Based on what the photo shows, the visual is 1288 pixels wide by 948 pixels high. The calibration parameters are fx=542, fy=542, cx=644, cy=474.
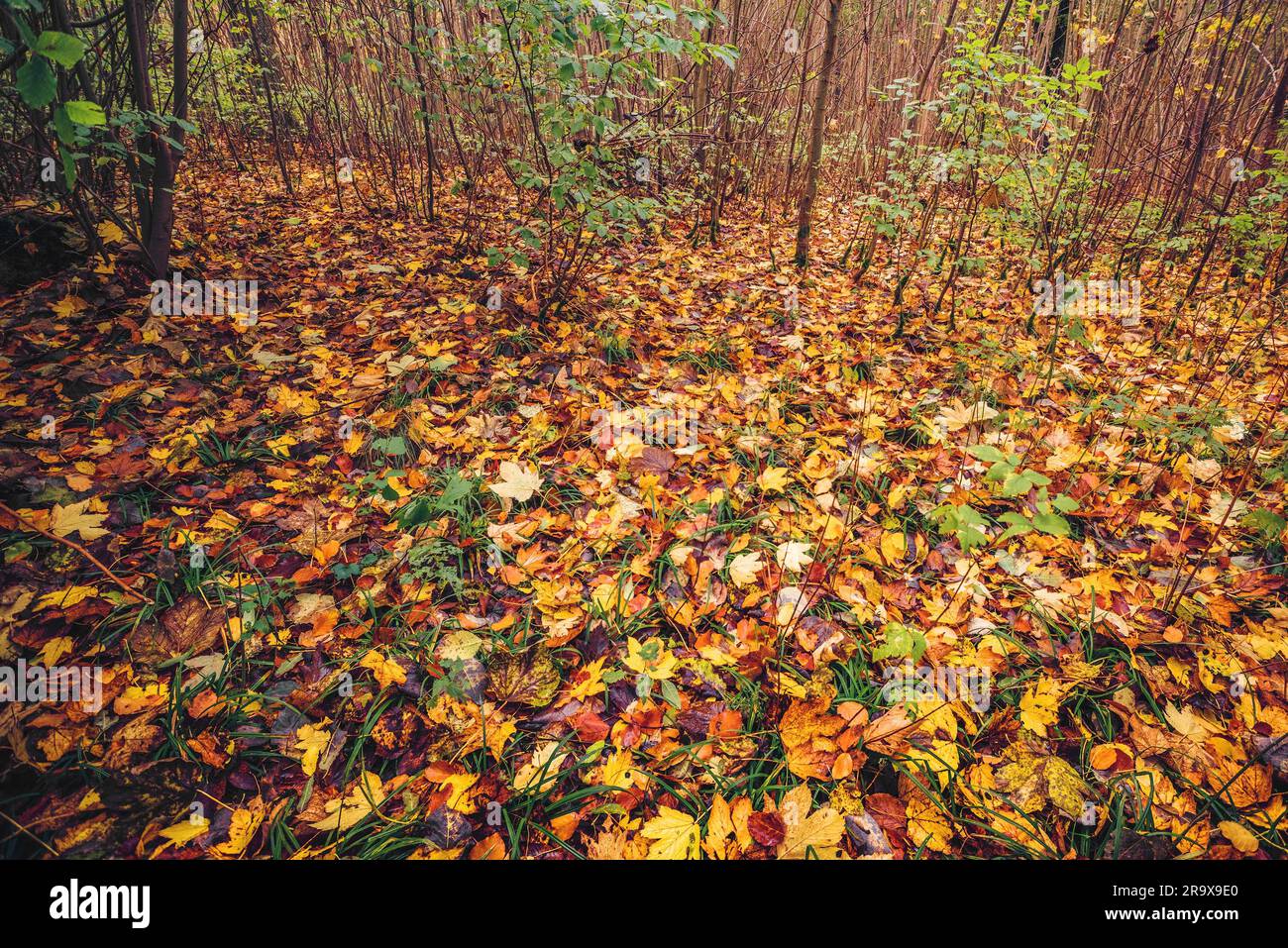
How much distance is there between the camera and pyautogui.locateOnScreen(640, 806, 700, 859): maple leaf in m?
1.23

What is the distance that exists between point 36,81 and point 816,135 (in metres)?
4.28

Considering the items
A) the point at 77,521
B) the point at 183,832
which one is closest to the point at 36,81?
the point at 77,521

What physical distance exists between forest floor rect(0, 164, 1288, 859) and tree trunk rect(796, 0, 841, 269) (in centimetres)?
174

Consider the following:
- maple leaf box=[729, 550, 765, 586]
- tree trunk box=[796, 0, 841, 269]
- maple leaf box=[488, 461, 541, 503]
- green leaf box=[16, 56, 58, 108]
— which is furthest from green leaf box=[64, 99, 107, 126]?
tree trunk box=[796, 0, 841, 269]

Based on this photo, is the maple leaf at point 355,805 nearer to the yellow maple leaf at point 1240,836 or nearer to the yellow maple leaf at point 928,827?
the yellow maple leaf at point 928,827

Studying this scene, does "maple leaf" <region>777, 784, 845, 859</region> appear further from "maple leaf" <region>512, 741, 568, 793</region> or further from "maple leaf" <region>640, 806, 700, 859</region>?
"maple leaf" <region>512, 741, 568, 793</region>

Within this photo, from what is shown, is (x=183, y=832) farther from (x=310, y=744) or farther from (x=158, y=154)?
(x=158, y=154)

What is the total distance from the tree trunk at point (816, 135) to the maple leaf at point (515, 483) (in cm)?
341

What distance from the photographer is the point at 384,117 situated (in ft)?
15.0

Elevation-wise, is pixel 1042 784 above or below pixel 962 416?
below

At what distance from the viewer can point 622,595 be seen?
1801 mm
